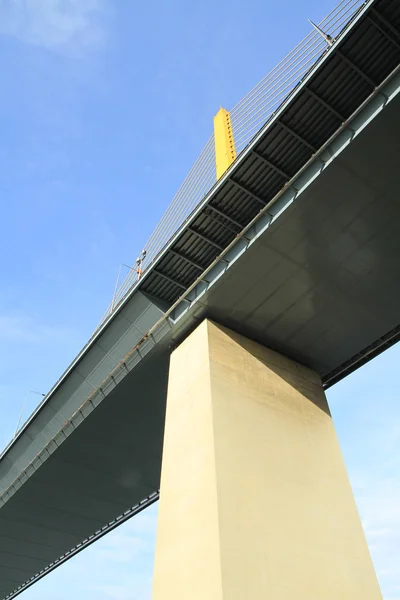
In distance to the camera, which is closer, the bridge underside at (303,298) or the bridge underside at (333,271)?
the bridge underside at (333,271)

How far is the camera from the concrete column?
9.59 m

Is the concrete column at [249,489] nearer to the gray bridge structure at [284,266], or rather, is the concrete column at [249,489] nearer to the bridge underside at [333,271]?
the bridge underside at [333,271]

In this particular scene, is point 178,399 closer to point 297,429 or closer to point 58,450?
point 297,429

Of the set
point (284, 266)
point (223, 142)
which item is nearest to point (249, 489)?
point (284, 266)

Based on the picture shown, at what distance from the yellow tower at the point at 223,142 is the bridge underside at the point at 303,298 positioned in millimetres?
4355

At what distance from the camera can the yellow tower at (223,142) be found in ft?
52.7

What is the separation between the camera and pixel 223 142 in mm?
16750

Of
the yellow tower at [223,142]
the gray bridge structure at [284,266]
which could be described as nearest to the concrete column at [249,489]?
the gray bridge structure at [284,266]

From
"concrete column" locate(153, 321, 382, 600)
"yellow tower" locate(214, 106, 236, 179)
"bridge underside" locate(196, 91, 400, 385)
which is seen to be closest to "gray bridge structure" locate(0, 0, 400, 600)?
"bridge underside" locate(196, 91, 400, 385)

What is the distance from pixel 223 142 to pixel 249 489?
38.7ft

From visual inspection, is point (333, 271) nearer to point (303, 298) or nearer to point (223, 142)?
point (303, 298)

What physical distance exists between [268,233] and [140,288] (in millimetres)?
5110

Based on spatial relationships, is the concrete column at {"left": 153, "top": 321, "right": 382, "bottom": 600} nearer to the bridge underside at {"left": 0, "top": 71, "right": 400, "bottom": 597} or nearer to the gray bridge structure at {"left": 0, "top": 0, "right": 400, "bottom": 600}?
the bridge underside at {"left": 0, "top": 71, "right": 400, "bottom": 597}

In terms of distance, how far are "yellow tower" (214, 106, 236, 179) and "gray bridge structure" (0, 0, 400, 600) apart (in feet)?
10.0
